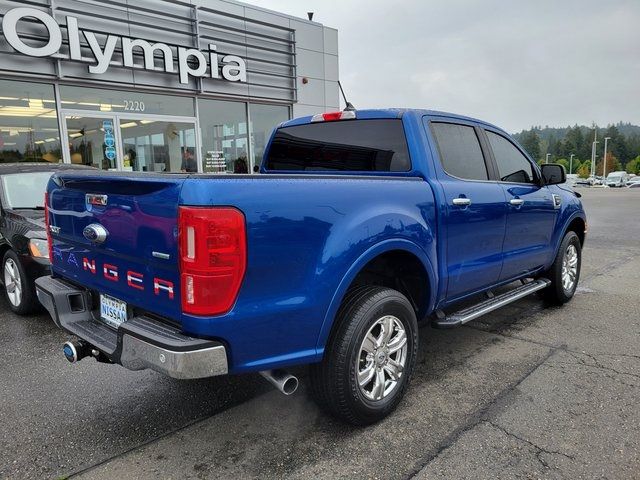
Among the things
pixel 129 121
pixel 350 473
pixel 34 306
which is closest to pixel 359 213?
pixel 350 473

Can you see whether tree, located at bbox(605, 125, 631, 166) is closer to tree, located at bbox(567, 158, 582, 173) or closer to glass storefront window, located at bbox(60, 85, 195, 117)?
tree, located at bbox(567, 158, 582, 173)

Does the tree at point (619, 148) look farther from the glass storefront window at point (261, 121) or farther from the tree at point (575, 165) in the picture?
the glass storefront window at point (261, 121)

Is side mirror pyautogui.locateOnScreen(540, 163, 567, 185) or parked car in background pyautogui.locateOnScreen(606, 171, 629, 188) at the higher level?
side mirror pyautogui.locateOnScreen(540, 163, 567, 185)

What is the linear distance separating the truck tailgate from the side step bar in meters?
1.99

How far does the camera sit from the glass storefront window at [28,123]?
376 inches

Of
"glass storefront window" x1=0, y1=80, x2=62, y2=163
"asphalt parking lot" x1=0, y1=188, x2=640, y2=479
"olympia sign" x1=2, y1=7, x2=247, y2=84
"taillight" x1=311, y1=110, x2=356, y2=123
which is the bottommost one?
"asphalt parking lot" x1=0, y1=188, x2=640, y2=479

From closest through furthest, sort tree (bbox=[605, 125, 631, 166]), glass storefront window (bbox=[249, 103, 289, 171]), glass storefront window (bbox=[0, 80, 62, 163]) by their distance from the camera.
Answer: glass storefront window (bbox=[0, 80, 62, 163]) → glass storefront window (bbox=[249, 103, 289, 171]) → tree (bbox=[605, 125, 631, 166])

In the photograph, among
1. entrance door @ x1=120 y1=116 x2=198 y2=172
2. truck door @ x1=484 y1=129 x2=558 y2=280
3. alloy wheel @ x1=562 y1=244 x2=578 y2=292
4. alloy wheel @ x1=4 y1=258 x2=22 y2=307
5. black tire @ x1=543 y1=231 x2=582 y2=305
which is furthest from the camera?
entrance door @ x1=120 y1=116 x2=198 y2=172

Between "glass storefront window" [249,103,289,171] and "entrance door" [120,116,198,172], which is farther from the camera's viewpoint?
"glass storefront window" [249,103,289,171]

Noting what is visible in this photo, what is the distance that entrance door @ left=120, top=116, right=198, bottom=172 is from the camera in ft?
36.8

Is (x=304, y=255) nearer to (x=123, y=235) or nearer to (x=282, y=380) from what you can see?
(x=282, y=380)

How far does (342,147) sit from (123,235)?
1.92 metres

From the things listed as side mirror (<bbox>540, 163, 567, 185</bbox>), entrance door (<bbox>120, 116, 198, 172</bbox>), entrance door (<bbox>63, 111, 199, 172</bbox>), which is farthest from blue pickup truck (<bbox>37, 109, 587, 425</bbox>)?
entrance door (<bbox>120, 116, 198, 172</bbox>)

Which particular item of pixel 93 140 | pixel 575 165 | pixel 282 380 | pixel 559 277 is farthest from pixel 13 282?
pixel 575 165
